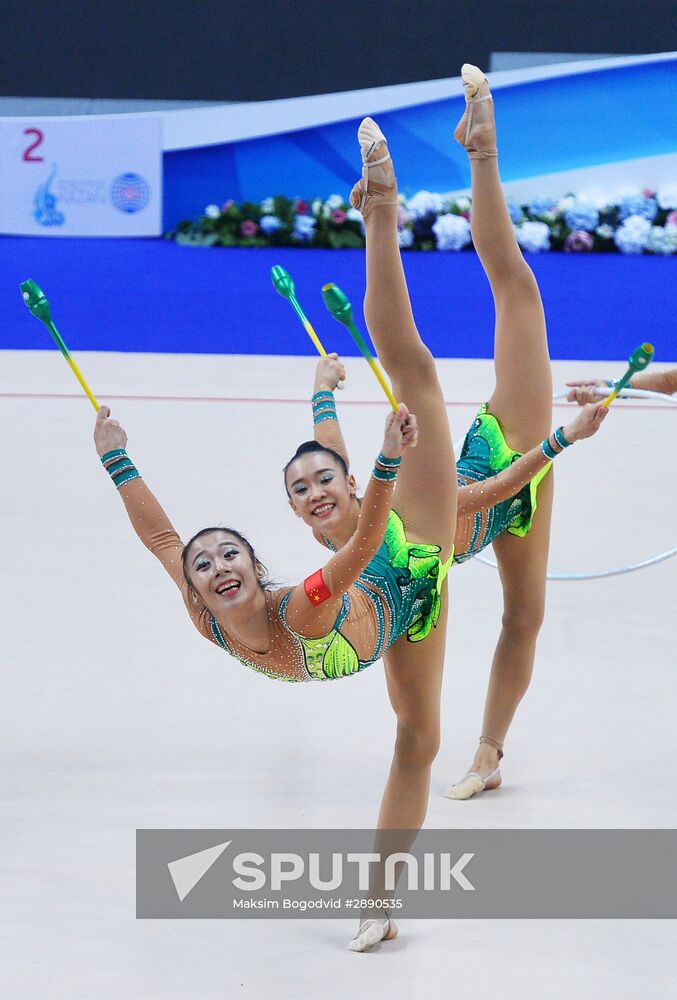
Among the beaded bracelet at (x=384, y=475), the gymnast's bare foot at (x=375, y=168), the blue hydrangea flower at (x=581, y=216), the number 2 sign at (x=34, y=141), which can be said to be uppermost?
the number 2 sign at (x=34, y=141)

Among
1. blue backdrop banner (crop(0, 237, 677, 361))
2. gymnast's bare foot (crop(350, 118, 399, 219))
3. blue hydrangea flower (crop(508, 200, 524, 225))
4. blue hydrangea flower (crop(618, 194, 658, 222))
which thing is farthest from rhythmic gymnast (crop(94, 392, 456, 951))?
blue hydrangea flower (crop(618, 194, 658, 222))

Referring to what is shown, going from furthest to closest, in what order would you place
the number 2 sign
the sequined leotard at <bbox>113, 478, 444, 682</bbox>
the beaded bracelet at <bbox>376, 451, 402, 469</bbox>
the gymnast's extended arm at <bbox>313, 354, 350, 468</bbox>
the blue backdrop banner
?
1. the number 2 sign
2. the blue backdrop banner
3. the gymnast's extended arm at <bbox>313, 354, 350, 468</bbox>
4. the sequined leotard at <bbox>113, 478, 444, 682</bbox>
5. the beaded bracelet at <bbox>376, 451, 402, 469</bbox>

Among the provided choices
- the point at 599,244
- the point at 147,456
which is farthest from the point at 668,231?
the point at 147,456

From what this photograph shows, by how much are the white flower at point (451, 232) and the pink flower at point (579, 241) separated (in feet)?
1.87

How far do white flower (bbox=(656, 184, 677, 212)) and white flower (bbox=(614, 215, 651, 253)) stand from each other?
0.12 meters

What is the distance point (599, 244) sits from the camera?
7.70 m

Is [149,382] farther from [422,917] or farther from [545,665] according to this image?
[422,917]

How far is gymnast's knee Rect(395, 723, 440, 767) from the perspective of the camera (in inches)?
93.9

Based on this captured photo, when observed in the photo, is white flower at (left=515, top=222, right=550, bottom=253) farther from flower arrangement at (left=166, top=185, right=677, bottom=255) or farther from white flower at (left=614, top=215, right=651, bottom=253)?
white flower at (left=614, top=215, right=651, bottom=253)

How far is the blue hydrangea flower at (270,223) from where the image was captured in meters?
7.82

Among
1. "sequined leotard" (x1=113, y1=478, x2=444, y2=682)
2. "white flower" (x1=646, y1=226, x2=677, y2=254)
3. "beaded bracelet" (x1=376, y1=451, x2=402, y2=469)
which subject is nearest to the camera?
"beaded bracelet" (x1=376, y1=451, x2=402, y2=469)

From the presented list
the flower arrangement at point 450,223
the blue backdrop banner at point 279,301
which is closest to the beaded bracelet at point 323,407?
the blue backdrop banner at point 279,301

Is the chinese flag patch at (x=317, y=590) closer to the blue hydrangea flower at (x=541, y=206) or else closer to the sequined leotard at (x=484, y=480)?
the sequined leotard at (x=484, y=480)

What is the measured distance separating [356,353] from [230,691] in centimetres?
415
